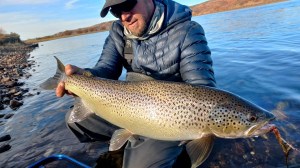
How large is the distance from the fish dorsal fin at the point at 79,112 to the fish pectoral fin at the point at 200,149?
1.57m

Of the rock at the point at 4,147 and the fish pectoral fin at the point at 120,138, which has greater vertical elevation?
the fish pectoral fin at the point at 120,138

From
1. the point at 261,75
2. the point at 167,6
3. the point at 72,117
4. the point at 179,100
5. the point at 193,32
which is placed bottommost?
the point at 261,75

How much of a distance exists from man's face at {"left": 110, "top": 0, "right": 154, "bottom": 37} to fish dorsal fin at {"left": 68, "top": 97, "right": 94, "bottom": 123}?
123 cm

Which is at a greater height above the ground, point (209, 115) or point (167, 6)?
point (167, 6)

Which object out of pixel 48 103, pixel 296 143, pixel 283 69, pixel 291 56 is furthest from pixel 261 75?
pixel 48 103

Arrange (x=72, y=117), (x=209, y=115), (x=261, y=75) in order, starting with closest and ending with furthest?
(x=209, y=115) < (x=72, y=117) < (x=261, y=75)

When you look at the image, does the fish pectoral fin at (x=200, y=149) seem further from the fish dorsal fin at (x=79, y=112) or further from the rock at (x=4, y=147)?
the rock at (x=4, y=147)

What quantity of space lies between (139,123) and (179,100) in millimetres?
519

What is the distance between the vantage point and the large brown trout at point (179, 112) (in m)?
2.99

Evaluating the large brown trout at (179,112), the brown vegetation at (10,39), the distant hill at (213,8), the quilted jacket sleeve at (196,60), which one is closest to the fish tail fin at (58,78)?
the large brown trout at (179,112)

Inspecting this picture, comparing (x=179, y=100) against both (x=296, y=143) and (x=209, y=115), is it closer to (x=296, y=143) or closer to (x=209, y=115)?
(x=209, y=115)

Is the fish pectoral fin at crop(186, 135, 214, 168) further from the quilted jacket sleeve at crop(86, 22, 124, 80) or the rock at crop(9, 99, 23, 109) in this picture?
the rock at crop(9, 99, 23, 109)

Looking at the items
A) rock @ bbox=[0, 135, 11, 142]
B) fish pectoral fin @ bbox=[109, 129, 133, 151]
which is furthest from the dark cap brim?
rock @ bbox=[0, 135, 11, 142]

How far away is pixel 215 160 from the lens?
4160 millimetres
